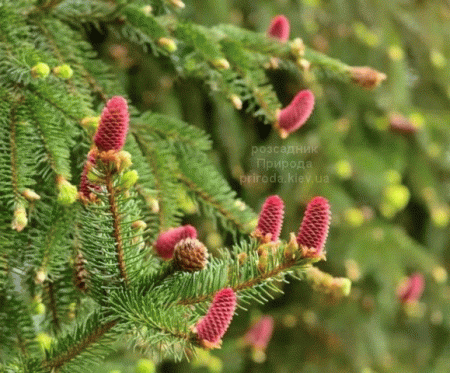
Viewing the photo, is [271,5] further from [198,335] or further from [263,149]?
[198,335]

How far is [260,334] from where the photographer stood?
1412mm

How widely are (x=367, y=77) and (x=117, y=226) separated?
50 centimetres

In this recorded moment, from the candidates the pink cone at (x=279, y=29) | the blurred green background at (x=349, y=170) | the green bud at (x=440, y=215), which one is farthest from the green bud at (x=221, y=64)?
the green bud at (x=440, y=215)

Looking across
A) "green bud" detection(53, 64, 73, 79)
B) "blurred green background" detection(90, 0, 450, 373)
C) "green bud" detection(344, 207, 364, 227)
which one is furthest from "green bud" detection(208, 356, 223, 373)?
"green bud" detection(53, 64, 73, 79)

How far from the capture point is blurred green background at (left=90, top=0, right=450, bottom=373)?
1491 mm

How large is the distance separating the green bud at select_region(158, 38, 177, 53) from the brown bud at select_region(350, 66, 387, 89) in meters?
0.26

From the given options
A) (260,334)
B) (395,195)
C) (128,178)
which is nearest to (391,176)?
(395,195)

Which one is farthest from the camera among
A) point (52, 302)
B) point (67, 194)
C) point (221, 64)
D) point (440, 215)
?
point (440, 215)

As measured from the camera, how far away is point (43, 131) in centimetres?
64

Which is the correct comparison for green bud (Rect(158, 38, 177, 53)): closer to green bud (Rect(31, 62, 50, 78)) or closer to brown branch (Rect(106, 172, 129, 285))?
green bud (Rect(31, 62, 50, 78))

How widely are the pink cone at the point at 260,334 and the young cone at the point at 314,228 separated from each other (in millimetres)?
→ 879

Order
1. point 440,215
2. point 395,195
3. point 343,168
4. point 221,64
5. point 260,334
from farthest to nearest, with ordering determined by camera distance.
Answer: point 440,215
point 395,195
point 343,168
point 260,334
point 221,64

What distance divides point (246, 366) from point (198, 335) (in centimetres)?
121

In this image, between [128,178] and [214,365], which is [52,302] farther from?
[214,365]
